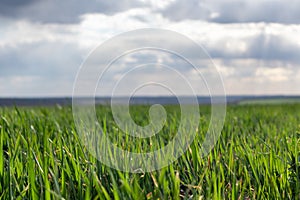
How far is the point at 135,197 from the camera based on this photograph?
129 centimetres

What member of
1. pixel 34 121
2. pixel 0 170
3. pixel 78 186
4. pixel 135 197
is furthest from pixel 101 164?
pixel 34 121

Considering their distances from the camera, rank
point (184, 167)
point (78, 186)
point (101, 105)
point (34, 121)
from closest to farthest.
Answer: point (78, 186) < point (184, 167) < point (34, 121) < point (101, 105)

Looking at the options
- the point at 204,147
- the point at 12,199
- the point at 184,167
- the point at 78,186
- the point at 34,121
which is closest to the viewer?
the point at 12,199

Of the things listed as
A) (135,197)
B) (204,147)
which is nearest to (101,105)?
(204,147)

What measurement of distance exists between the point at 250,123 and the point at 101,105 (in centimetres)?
368

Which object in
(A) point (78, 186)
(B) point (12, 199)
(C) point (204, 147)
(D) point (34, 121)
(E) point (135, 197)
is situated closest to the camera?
(E) point (135, 197)

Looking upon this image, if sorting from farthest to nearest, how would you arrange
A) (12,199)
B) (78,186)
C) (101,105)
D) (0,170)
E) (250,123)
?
1. (101,105)
2. (250,123)
3. (0,170)
4. (78,186)
5. (12,199)

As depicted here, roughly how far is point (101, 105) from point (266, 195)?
6267mm

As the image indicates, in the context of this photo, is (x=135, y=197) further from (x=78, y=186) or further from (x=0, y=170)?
(x=0, y=170)

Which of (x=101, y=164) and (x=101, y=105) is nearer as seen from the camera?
(x=101, y=164)

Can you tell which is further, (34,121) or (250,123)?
(250,123)

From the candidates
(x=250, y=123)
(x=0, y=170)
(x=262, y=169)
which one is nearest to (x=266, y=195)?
Answer: (x=262, y=169)

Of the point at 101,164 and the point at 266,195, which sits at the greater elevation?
the point at 101,164

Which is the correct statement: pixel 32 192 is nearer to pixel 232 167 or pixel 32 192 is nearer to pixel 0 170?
pixel 0 170
